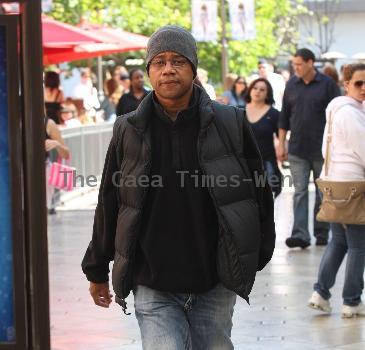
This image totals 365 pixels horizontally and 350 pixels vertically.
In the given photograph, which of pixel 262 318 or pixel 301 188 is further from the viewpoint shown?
pixel 301 188

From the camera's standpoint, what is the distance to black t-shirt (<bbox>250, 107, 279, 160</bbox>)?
1319 cm

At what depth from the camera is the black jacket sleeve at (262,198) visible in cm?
524

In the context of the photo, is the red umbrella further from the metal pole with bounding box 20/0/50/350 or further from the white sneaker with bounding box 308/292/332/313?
the metal pole with bounding box 20/0/50/350

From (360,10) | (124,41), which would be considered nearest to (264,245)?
(124,41)

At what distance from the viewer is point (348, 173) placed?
8648mm

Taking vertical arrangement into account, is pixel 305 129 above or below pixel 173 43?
below

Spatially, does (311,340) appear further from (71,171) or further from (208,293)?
(71,171)

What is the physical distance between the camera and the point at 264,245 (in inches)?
209

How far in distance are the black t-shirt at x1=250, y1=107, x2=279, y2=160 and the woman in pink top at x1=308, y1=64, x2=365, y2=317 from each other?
415 centimetres

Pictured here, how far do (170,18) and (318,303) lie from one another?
1252 inches

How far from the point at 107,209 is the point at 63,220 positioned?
11.2 m

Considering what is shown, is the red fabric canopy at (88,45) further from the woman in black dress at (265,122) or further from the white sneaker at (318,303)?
the white sneaker at (318,303)

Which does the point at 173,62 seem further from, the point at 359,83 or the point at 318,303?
the point at 318,303

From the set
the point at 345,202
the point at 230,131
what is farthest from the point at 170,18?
the point at 230,131
